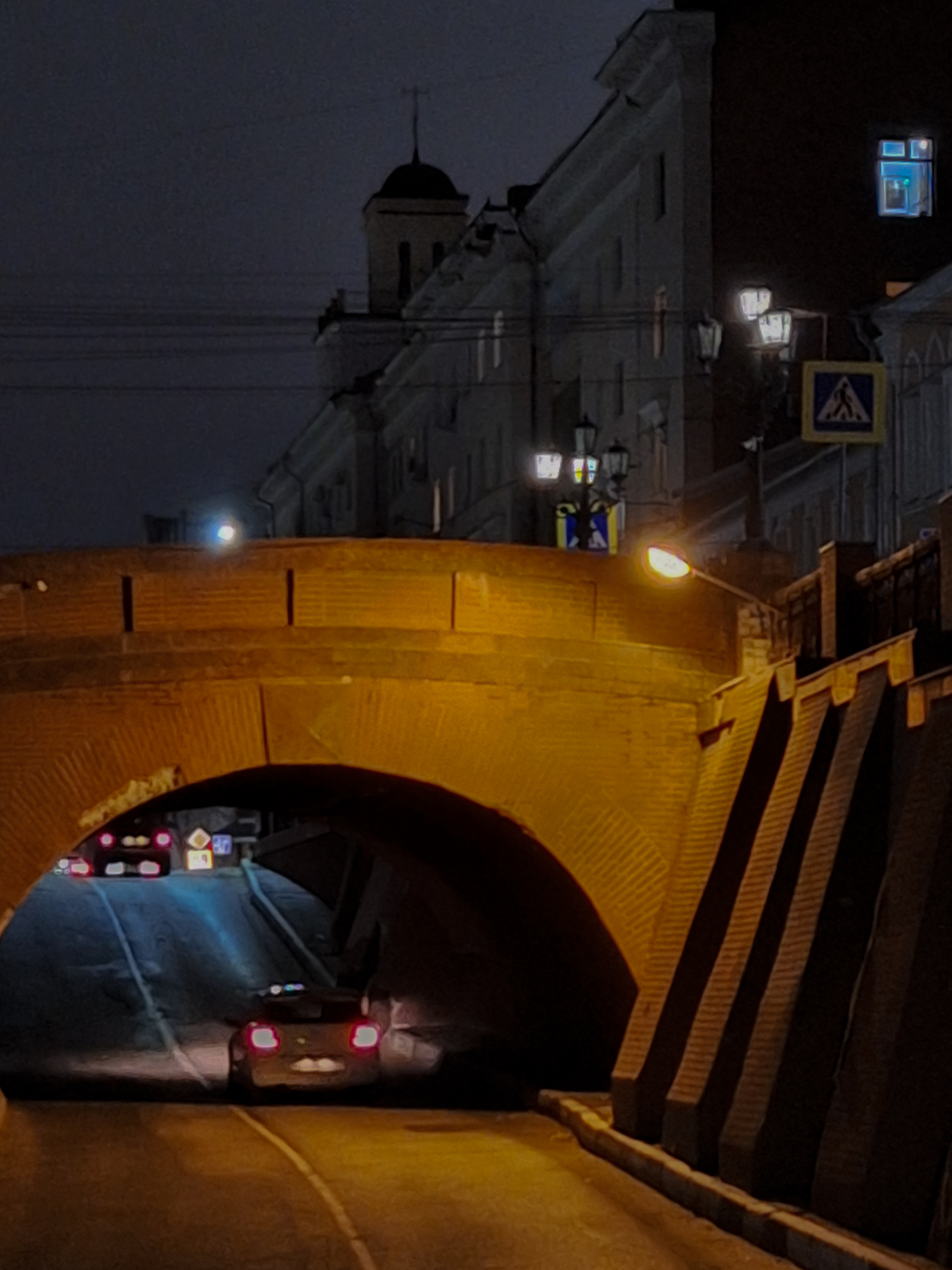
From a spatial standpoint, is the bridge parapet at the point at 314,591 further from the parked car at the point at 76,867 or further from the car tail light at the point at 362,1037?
the parked car at the point at 76,867

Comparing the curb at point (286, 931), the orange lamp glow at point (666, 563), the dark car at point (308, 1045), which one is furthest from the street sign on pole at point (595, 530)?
the curb at point (286, 931)

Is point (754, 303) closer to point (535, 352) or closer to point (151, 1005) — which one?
point (151, 1005)

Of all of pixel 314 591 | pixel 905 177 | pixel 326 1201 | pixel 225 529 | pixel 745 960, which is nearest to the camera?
pixel 326 1201

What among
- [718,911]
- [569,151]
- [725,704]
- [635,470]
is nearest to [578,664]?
[725,704]

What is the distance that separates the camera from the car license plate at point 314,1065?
105 ft

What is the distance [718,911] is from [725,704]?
2.93 meters

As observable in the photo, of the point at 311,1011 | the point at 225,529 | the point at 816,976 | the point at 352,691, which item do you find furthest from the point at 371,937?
the point at 816,976

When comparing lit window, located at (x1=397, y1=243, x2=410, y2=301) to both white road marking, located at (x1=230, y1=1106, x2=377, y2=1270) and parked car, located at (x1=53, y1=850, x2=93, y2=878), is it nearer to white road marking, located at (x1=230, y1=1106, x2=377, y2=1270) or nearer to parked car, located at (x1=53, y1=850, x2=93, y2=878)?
parked car, located at (x1=53, y1=850, x2=93, y2=878)

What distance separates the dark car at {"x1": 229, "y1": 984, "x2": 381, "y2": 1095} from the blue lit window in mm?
27543

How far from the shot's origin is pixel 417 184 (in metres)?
91.5

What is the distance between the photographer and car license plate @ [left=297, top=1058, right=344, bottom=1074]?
31906 millimetres

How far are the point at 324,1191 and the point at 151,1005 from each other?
2691 centimetres

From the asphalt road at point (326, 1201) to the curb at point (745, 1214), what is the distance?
14cm

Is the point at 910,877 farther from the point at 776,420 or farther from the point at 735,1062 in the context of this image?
the point at 776,420
